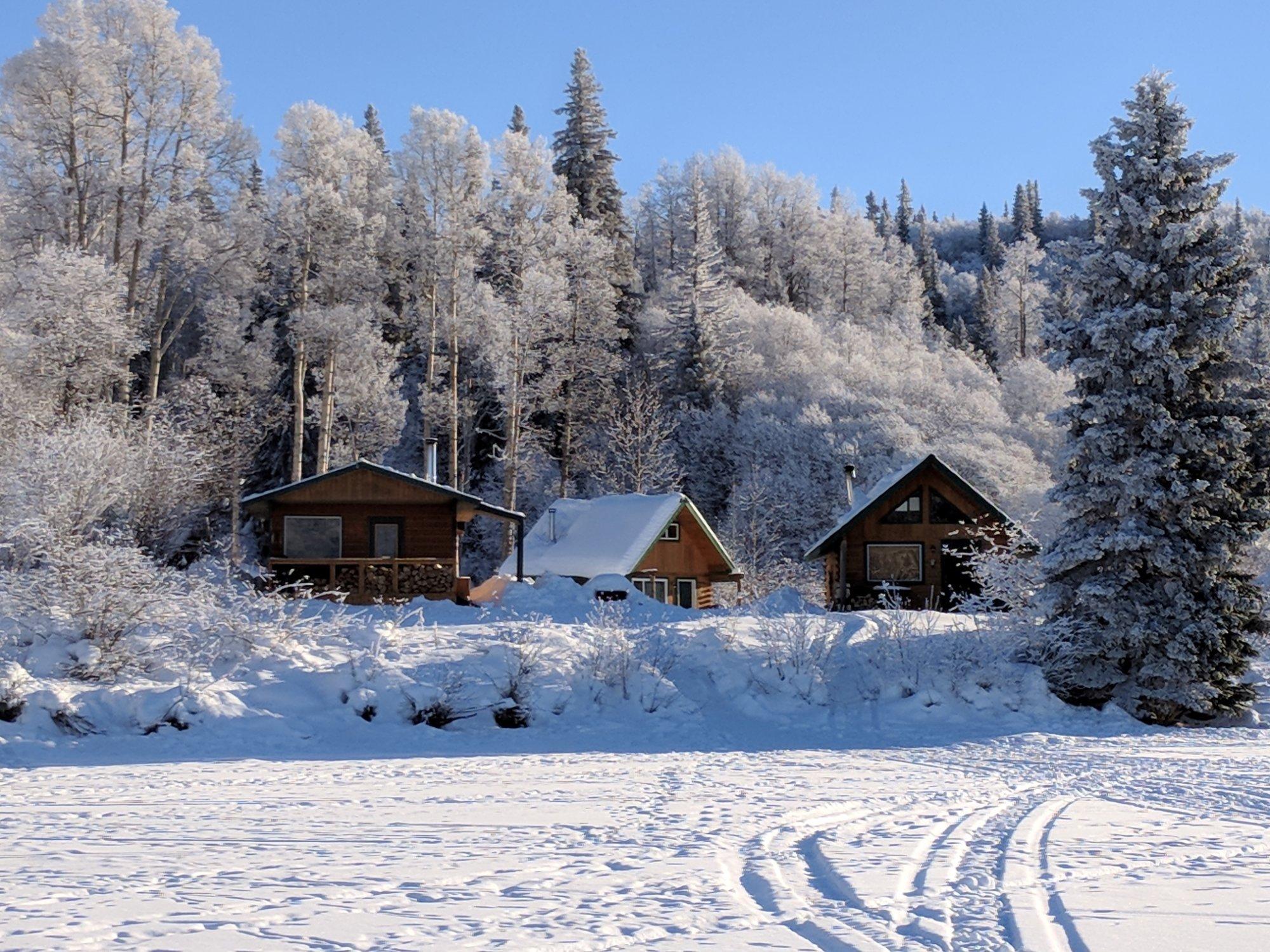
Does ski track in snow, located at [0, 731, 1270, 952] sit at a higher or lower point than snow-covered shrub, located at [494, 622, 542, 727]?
lower

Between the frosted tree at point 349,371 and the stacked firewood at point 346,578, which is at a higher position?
the frosted tree at point 349,371

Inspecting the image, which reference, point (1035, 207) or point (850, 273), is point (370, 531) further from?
point (1035, 207)

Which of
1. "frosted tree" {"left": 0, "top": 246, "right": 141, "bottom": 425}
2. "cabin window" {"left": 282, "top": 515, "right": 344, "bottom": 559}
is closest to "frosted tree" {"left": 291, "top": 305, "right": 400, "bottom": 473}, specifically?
"cabin window" {"left": 282, "top": 515, "right": 344, "bottom": 559}

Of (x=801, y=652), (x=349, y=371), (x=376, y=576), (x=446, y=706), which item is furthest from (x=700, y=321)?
(x=446, y=706)

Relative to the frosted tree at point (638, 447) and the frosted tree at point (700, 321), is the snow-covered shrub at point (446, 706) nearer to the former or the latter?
the frosted tree at point (638, 447)

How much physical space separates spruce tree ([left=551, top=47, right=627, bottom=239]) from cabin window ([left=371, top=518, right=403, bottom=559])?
87.2ft

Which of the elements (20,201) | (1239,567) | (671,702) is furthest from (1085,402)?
(20,201)

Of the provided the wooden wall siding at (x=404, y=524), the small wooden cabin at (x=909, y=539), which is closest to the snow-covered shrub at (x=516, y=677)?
the wooden wall siding at (x=404, y=524)

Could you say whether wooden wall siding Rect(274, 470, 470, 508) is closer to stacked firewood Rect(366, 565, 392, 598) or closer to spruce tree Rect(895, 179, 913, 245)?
stacked firewood Rect(366, 565, 392, 598)

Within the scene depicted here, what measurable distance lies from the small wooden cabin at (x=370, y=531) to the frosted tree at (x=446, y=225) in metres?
9.34

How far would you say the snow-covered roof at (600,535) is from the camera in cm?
3209

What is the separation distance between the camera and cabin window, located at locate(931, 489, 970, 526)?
3234 centimetres

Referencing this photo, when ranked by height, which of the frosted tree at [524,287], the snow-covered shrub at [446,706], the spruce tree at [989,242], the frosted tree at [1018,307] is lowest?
the snow-covered shrub at [446,706]

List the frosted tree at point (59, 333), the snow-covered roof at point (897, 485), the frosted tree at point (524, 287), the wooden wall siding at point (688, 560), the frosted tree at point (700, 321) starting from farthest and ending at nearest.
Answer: the frosted tree at point (700, 321)
the frosted tree at point (524, 287)
the wooden wall siding at point (688, 560)
the snow-covered roof at point (897, 485)
the frosted tree at point (59, 333)
